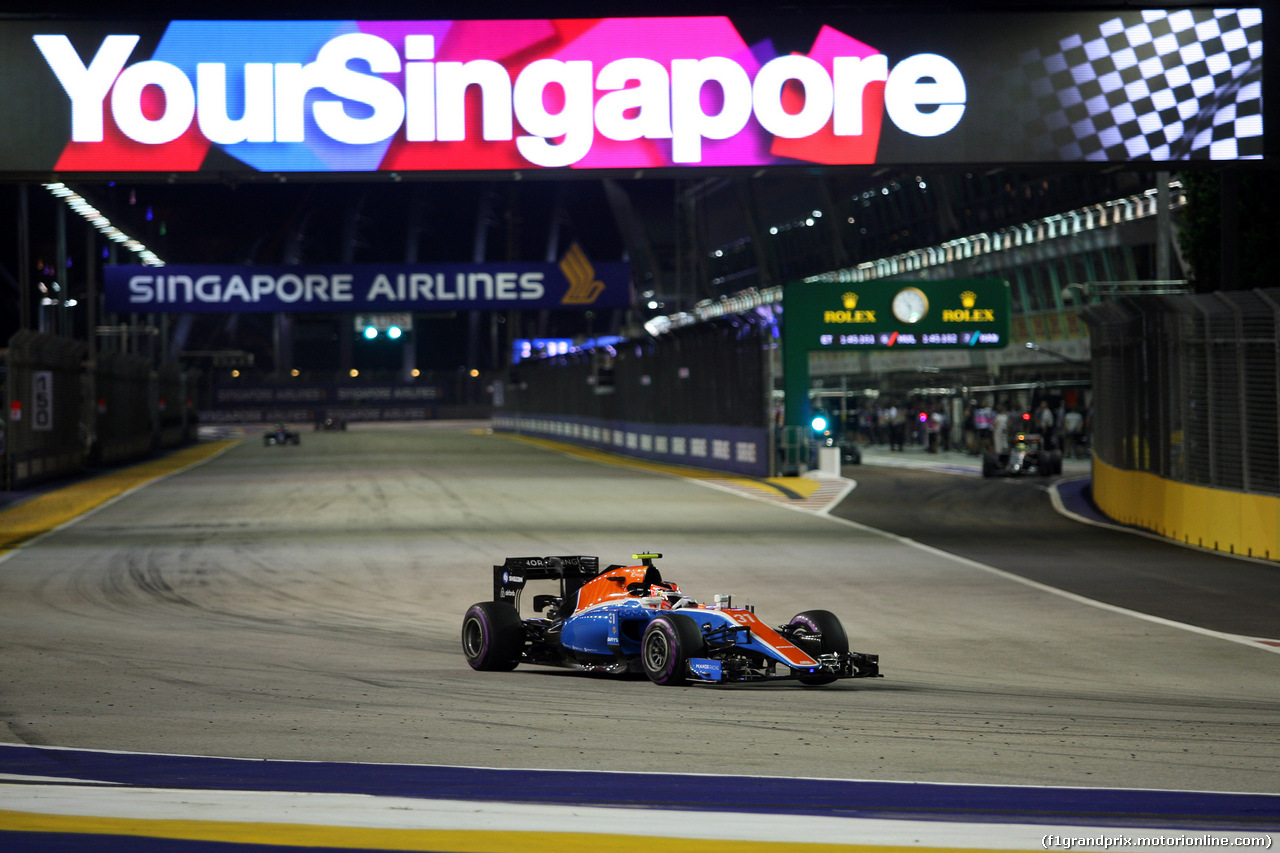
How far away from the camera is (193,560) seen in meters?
18.0

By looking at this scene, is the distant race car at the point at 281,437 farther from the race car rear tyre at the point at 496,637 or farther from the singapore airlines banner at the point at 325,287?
the race car rear tyre at the point at 496,637

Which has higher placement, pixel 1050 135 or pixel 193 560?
pixel 1050 135

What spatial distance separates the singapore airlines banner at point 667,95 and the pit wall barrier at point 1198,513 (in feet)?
13.9

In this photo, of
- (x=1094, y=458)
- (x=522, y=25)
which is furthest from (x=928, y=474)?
(x=522, y=25)

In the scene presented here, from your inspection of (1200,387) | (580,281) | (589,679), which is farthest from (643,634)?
(580,281)

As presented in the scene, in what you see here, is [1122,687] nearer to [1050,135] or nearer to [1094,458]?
[1050,135]

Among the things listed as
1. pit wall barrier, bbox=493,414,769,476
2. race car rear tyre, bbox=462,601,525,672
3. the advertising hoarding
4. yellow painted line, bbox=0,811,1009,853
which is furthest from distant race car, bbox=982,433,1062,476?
yellow painted line, bbox=0,811,1009,853

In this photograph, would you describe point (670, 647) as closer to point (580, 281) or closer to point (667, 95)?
point (667, 95)

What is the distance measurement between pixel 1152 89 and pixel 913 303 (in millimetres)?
16466

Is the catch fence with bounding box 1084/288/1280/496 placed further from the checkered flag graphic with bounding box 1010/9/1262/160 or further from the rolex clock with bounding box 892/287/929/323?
the rolex clock with bounding box 892/287/929/323

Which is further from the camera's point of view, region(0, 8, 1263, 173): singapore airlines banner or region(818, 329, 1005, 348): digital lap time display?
region(818, 329, 1005, 348): digital lap time display

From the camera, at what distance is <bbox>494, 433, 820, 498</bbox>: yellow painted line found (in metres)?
31.3

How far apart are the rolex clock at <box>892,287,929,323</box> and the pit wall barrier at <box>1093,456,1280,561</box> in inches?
417

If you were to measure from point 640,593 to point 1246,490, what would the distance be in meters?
10.9
